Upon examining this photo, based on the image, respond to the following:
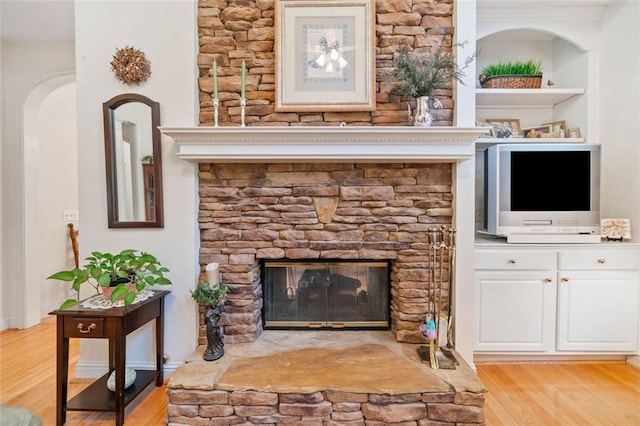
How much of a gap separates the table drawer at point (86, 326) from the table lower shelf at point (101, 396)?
0.39 meters

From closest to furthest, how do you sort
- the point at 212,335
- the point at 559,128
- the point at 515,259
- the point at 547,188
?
the point at 212,335
the point at 515,259
the point at 547,188
the point at 559,128

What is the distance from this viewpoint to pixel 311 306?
2348 mm

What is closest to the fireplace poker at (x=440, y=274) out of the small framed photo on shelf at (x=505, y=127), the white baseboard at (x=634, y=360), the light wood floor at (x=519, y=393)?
the light wood floor at (x=519, y=393)

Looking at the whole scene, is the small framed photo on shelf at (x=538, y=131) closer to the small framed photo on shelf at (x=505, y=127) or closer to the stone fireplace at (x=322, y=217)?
the small framed photo on shelf at (x=505, y=127)

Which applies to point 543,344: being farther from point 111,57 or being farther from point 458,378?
point 111,57

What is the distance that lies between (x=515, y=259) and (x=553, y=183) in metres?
0.66

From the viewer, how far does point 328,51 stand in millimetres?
2080

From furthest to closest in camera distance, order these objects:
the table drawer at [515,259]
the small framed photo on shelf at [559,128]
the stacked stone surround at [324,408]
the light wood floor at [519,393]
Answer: the small framed photo on shelf at [559,128], the table drawer at [515,259], the light wood floor at [519,393], the stacked stone surround at [324,408]

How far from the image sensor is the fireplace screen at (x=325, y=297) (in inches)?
91.4

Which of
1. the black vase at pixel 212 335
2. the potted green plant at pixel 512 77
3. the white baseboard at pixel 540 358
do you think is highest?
the potted green plant at pixel 512 77

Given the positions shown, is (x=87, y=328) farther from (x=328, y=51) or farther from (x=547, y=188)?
(x=547, y=188)

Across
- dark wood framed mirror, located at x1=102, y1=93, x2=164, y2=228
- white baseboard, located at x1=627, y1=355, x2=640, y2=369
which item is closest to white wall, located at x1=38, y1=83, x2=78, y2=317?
dark wood framed mirror, located at x1=102, y1=93, x2=164, y2=228

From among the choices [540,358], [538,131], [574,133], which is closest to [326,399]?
[540,358]

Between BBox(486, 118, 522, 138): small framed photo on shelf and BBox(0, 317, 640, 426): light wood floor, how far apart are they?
70.0 inches
